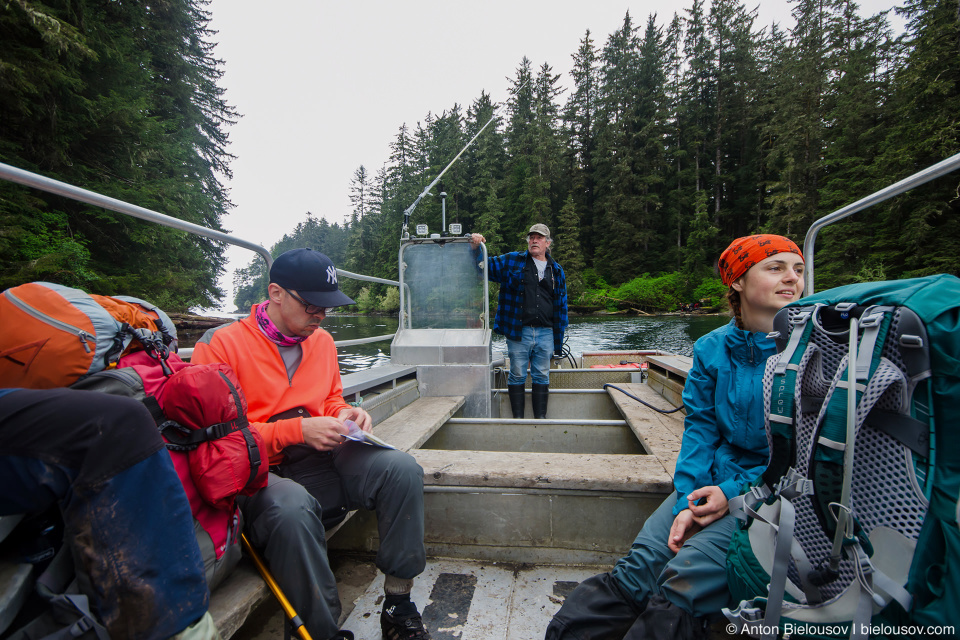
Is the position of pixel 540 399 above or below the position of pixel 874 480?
below

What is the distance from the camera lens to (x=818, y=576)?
868 millimetres

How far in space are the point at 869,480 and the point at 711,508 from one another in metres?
0.51

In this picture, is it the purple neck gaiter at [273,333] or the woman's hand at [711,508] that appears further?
the purple neck gaiter at [273,333]

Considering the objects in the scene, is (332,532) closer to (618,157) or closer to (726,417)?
(726,417)

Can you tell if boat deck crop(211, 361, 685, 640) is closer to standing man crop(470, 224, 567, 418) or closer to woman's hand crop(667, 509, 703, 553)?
woman's hand crop(667, 509, 703, 553)

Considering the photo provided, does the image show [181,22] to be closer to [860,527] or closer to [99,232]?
[99,232]

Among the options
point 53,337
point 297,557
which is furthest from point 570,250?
point 53,337

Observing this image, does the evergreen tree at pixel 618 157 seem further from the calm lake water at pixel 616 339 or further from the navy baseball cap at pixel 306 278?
the navy baseball cap at pixel 306 278

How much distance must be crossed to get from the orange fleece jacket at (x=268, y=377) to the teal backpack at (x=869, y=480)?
139cm

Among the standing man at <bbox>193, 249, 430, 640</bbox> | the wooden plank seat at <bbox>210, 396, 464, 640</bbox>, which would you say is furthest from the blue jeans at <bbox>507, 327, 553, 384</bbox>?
the standing man at <bbox>193, 249, 430, 640</bbox>

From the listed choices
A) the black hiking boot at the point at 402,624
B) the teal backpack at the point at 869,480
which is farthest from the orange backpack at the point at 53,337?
the teal backpack at the point at 869,480

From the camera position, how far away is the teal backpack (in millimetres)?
743

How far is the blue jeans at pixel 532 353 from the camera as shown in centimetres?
400

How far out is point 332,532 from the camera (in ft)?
5.03
